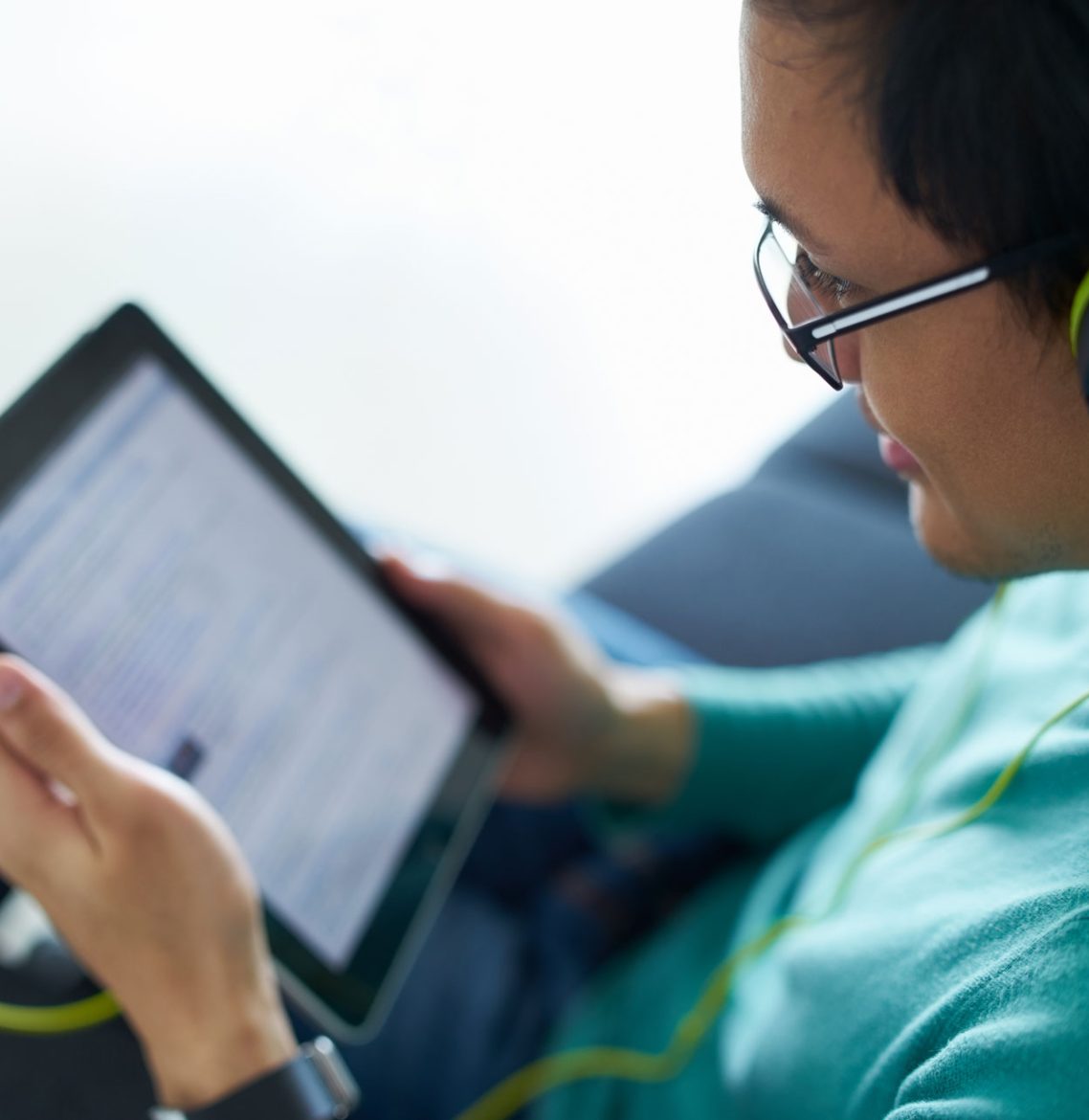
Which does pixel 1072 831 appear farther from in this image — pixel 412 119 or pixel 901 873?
pixel 412 119

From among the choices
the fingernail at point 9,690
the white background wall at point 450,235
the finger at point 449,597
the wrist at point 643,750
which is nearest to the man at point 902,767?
the fingernail at point 9,690

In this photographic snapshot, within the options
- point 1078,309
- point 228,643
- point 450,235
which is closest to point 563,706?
point 228,643

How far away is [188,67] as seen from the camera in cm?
161

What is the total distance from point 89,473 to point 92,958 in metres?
0.24

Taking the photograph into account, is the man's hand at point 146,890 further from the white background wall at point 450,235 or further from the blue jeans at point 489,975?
the white background wall at point 450,235

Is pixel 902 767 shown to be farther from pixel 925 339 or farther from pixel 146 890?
pixel 146 890

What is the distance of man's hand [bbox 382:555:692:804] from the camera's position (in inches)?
34.5

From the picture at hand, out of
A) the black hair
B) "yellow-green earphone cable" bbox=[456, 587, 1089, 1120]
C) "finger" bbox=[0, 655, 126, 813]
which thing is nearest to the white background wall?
"yellow-green earphone cable" bbox=[456, 587, 1089, 1120]

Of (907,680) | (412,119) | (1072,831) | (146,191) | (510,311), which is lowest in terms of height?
(907,680)

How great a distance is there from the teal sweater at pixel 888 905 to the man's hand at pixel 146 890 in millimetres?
265

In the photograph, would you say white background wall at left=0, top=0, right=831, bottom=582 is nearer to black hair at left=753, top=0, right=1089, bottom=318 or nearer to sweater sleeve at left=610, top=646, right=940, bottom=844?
sweater sleeve at left=610, top=646, right=940, bottom=844

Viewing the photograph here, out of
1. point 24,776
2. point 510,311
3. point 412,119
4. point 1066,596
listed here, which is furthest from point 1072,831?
point 412,119

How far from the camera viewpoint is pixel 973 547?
1.80 ft

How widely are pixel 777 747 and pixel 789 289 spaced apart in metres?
0.44
